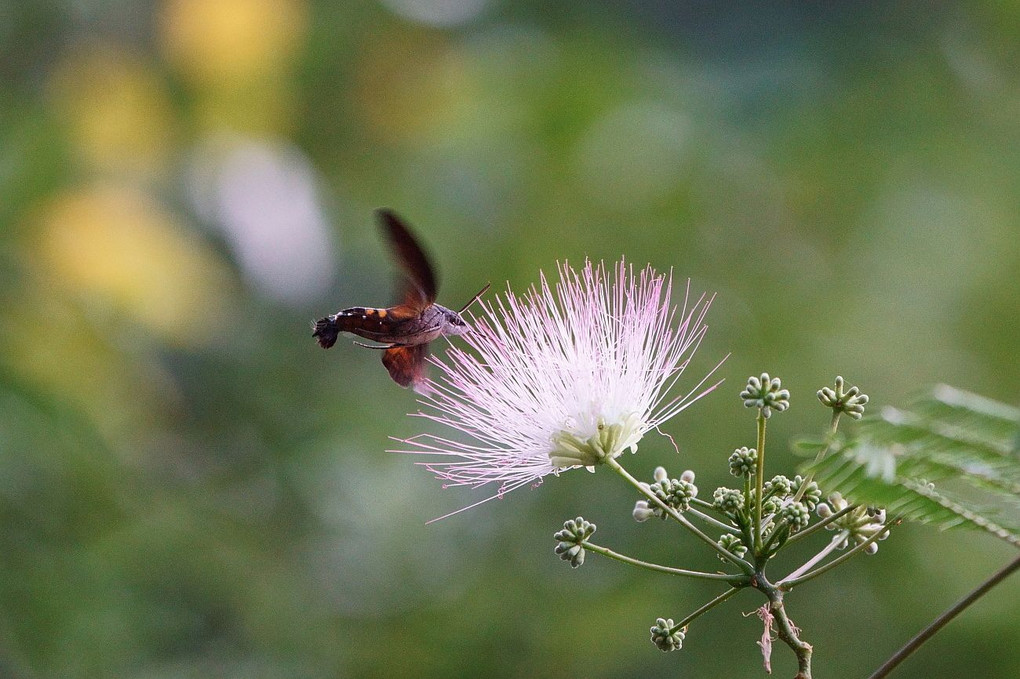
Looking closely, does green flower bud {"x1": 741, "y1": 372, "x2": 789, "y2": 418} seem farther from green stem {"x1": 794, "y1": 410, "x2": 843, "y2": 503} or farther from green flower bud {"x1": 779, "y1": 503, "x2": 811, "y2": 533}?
green flower bud {"x1": 779, "y1": 503, "x2": 811, "y2": 533}

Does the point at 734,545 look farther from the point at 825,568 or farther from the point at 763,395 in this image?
the point at 763,395

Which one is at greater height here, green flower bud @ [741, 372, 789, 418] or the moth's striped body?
the moth's striped body

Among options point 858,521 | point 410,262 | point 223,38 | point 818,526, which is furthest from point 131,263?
point 818,526

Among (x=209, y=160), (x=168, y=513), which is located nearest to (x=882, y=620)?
(x=168, y=513)

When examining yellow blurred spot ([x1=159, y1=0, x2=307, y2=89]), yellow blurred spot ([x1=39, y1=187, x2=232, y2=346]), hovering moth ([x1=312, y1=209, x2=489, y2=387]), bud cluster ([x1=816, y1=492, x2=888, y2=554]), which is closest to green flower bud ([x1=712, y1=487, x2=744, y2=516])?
bud cluster ([x1=816, y1=492, x2=888, y2=554])

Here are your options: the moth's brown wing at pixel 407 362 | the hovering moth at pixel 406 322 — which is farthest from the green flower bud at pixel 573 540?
the moth's brown wing at pixel 407 362
